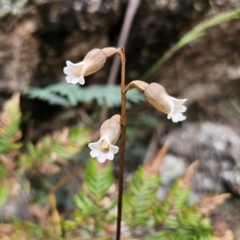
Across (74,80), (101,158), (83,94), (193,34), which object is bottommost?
(83,94)

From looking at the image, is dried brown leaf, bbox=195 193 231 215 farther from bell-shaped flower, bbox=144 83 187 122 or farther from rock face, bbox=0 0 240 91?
rock face, bbox=0 0 240 91

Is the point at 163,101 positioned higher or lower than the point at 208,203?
higher

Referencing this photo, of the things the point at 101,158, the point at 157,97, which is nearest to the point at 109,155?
the point at 101,158

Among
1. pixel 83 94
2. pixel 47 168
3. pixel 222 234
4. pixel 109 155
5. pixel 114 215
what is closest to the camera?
pixel 109 155

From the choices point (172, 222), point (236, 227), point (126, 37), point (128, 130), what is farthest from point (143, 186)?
point (126, 37)

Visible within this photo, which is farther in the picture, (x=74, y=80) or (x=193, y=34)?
(x=193, y=34)

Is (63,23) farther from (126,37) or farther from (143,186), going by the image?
(143,186)

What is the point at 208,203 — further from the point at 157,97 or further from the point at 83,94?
the point at 83,94

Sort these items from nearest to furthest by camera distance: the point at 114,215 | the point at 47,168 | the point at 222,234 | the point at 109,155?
the point at 109,155, the point at 222,234, the point at 114,215, the point at 47,168
